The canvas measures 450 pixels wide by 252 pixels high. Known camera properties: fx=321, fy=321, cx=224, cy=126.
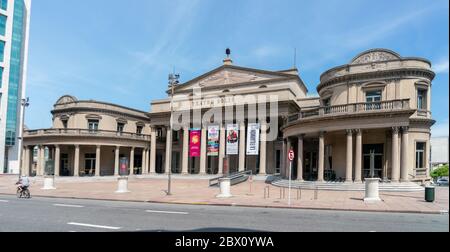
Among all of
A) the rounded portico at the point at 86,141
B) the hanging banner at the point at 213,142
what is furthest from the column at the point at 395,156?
the rounded portico at the point at 86,141

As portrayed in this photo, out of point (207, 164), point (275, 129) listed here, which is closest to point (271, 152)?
point (275, 129)

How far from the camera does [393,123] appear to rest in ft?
80.2

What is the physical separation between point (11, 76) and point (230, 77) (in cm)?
4774

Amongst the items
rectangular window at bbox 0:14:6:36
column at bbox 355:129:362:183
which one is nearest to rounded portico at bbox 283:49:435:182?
column at bbox 355:129:362:183

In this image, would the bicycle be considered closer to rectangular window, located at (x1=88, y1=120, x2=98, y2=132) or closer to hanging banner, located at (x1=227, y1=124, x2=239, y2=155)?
hanging banner, located at (x1=227, y1=124, x2=239, y2=155)

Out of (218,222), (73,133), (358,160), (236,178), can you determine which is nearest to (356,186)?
(358,160)

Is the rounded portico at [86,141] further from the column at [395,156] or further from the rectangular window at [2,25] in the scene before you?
the column at [395,156]

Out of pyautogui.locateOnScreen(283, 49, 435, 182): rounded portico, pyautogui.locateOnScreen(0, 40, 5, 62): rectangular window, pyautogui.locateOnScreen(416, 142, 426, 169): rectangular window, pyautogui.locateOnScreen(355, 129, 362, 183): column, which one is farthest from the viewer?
pyautogui.locateOnScreen(0, 40, 5, 62): rectangular window

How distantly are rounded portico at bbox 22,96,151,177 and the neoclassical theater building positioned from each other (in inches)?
6.0

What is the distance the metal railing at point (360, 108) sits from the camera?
2440 centimetres

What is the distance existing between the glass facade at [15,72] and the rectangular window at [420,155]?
2782 inches

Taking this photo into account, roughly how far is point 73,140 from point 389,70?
39.5 m

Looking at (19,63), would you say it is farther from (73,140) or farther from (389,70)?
Result: (389,70)

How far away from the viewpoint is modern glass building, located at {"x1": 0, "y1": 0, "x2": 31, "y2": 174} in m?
63.9
